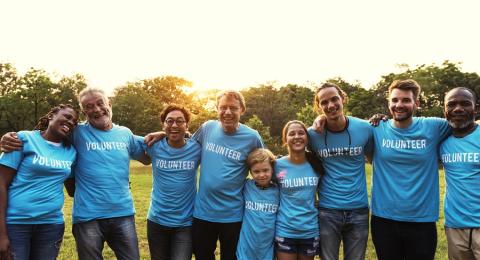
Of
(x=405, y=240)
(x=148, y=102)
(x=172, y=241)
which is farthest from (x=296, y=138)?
(x=148, y=102)

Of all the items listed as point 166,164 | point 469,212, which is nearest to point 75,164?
point 166,164

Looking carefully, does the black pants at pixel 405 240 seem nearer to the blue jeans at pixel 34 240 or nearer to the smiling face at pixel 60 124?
the blue jeans at pixel 34 240

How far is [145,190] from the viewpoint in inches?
682

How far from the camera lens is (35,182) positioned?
4527 millimetres

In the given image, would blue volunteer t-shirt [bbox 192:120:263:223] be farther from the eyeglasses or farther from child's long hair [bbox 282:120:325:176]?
child's long hair [bbox 282:120:325:176]

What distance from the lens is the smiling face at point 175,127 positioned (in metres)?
5.29

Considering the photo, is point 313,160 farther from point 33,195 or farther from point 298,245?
point 33,195

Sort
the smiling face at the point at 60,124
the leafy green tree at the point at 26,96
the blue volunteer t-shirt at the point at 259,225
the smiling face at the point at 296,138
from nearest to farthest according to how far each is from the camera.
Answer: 1. the smiling face at the point at 60,124
2. the blue volunteer t-shirt at the point at 259,225
3. the smiling face at the point at 296,138
4. the leafy green tree at the point at 26,96

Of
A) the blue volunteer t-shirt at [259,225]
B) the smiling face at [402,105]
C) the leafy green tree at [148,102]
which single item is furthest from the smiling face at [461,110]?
the leafy green tree at [148,102]

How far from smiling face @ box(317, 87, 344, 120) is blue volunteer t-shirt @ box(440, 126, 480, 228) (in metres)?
1.33

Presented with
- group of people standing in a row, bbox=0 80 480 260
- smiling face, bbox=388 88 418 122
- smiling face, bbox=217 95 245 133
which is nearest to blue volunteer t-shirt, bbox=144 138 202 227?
group of people standing in a row, bbox=0 80 480 260

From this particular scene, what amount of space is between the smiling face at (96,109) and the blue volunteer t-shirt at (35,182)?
59 cm

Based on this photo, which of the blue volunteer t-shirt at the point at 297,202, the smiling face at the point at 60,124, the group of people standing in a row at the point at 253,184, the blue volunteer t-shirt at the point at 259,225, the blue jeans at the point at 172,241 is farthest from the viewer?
the blue jeans at the point at 172,241

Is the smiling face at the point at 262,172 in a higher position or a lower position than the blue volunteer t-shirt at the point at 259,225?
higher
